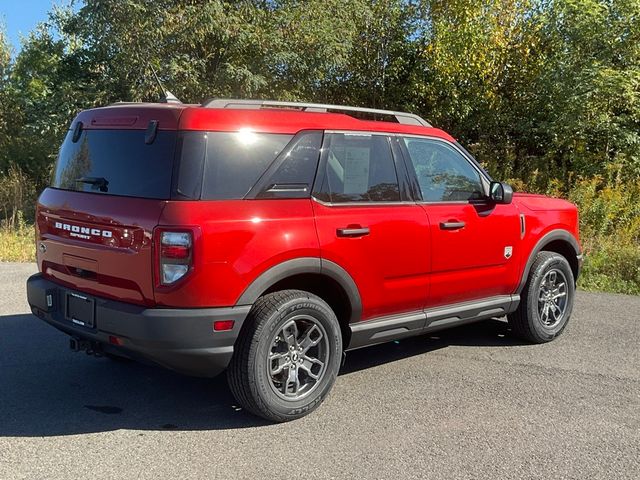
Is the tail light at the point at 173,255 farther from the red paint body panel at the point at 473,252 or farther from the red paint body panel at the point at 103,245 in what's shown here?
the red paint body panel at the point at 473,252

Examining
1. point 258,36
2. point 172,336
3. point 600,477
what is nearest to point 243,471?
point 172,336

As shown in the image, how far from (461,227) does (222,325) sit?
2117 millimetres

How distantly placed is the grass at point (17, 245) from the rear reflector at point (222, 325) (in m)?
7.24

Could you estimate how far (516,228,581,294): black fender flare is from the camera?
5270mm

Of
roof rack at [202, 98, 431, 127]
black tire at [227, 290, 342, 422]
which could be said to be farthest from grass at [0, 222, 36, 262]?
black tire at [227, 290, 342, 422]

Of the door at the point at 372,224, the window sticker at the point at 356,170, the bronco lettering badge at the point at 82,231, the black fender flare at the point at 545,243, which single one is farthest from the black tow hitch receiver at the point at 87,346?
the black fender flare at the point at 545,243

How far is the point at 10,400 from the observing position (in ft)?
13.4

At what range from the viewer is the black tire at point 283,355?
3.60 meters

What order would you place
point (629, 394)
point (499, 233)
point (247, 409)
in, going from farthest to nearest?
point (499, 233) → point (629, 394) → point (247, 409)

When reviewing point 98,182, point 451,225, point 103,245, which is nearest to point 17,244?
point 98,182

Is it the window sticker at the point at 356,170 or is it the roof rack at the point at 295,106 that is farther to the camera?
the window sticker at the point at 356,170

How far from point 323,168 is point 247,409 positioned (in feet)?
5.22

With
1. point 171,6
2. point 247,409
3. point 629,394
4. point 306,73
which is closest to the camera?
point 247,409

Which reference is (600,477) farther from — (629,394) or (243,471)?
(243,471)
